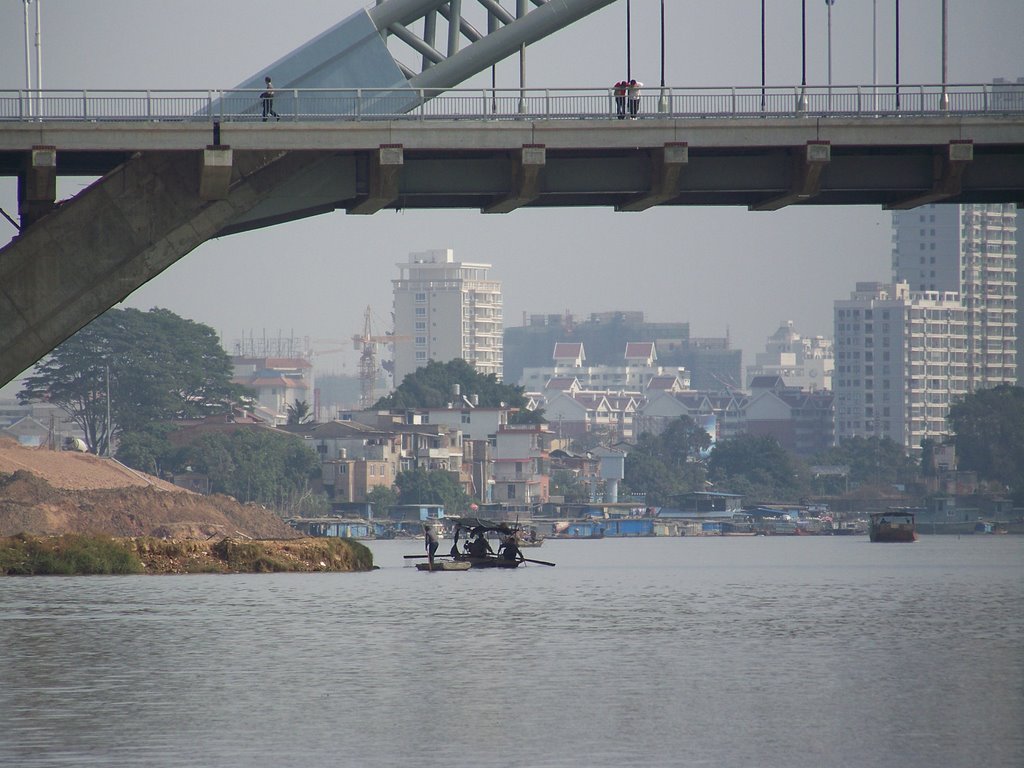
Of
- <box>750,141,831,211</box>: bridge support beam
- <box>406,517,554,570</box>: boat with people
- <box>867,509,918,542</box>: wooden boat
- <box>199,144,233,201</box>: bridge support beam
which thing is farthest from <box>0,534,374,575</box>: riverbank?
<box>867,509,918,542</box>: wooden boat

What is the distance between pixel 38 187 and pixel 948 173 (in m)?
20.8

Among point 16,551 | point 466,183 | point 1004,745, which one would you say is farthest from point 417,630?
point 16,551

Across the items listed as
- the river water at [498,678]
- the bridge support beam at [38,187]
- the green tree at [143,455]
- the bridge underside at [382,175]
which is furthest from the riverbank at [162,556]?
the green tree at [143,455]

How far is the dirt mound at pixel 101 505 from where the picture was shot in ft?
431

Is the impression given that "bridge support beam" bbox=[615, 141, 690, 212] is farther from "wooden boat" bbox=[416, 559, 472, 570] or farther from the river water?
"wooden boat" bbox=[416, 559, 472, 570]

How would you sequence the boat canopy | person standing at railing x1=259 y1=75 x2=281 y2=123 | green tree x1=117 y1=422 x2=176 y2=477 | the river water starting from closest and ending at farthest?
the river water < person standing at railing x1=259 y1=75 x2=281 y2=123 < the boat canopy < green tree x1=117 y1=422 x2=176 y2=477

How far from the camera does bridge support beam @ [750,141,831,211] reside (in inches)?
1625

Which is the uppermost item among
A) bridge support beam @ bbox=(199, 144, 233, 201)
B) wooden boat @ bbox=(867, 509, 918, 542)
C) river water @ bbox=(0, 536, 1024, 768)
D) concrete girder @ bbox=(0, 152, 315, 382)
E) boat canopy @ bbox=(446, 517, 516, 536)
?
bridge support beam @ bbox=(199, 144, 233, 201)

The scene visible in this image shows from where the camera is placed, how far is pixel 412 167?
42.9m

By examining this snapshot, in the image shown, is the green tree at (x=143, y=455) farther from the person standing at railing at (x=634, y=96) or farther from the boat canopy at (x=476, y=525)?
the person standing at railing at (x=634, y=96)

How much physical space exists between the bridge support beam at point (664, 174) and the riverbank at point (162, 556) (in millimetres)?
45195

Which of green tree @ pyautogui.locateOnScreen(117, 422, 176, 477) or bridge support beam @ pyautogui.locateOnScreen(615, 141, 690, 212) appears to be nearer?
bridge support beam @ pyautogui.locateOnScreen(615, 141, 690, 212)

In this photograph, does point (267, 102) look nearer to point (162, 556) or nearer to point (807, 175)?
point (807, 175)

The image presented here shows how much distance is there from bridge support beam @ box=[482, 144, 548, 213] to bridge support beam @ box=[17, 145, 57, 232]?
10.3m
